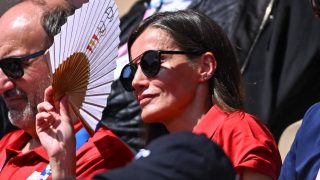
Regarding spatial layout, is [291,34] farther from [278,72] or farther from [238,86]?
[238,86]

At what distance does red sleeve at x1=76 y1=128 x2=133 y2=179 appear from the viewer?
4098mm

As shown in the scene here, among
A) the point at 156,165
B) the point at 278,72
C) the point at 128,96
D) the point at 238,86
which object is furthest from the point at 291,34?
the point at 156,165

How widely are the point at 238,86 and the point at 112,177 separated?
1591mm

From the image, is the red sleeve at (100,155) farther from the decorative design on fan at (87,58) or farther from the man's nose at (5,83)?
the man's nose at (5,83)

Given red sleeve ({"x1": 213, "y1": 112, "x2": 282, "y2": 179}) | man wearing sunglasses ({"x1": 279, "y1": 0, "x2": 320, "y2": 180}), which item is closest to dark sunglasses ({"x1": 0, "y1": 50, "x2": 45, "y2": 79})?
red sleeve ({"x1": 213, "y1": 112, "x2": 282, "y2": 179})

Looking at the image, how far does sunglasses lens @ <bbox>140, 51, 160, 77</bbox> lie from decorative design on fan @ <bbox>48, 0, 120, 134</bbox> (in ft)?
0.63

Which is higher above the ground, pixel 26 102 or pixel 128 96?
pixel 26 102

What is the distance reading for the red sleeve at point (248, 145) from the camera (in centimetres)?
356

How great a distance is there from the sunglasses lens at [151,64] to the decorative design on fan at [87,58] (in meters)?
0.19

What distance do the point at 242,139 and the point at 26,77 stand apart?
1.12 m

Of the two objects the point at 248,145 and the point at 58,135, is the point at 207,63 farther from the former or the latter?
the point at 58,135

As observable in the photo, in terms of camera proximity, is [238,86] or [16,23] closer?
[238,86]

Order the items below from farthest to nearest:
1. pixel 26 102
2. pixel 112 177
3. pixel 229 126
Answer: pixel 26 102 → pixel 229 126 → pixel 112 177

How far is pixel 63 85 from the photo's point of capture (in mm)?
3941
